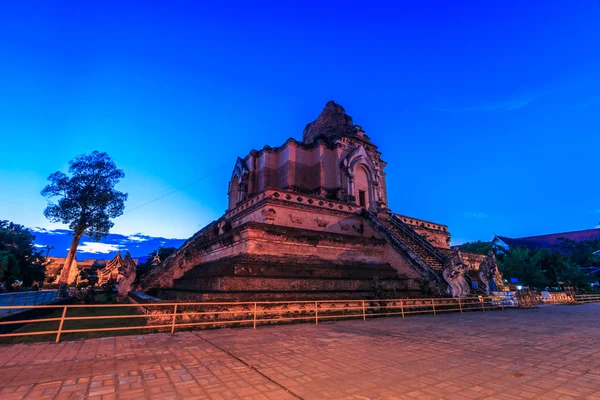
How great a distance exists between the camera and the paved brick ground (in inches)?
145

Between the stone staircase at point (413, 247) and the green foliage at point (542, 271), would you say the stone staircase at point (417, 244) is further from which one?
the green foliage at point (542, 271)

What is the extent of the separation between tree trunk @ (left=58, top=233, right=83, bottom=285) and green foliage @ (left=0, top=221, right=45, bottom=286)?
4.09 metres

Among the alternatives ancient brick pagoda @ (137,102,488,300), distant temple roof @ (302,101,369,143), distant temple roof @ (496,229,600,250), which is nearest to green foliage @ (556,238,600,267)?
distant temple roof @ (496,229,600,250)

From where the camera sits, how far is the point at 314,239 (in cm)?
1470

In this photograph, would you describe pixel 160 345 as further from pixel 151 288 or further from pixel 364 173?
pixel 364 173

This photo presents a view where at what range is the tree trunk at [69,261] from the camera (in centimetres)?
2511

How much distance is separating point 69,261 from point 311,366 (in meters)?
30.2

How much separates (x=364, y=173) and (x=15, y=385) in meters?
22.4

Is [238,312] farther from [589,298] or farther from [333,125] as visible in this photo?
[589,298]

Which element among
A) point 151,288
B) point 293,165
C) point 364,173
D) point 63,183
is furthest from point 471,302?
point 63,183

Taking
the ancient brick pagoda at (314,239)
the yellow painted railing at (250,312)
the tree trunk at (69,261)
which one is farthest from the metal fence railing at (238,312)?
the tree trunk at (69,261)

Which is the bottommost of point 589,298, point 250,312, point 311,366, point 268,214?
point 589,298

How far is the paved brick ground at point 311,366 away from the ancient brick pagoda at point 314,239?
12.7ft

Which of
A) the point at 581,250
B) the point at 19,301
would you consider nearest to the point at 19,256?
the point at 19,301
